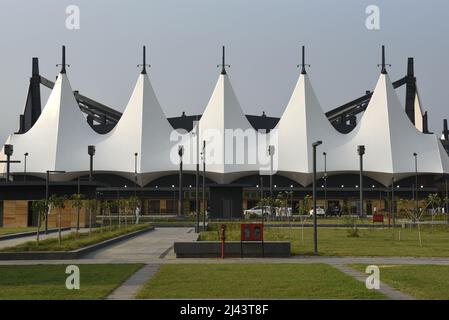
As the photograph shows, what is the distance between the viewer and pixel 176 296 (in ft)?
33.0

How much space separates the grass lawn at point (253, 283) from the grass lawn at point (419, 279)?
0.70m

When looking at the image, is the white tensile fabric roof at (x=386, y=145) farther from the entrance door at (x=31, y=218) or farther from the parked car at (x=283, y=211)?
the entrance door at (x=31, y=218)

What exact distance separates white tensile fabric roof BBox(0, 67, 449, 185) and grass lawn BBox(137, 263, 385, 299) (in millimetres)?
63230

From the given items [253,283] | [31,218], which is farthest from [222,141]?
[253,283]

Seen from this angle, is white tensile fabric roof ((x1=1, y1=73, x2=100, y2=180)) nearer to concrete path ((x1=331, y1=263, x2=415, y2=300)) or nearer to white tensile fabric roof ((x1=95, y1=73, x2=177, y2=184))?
white tensile fabric roof ((x1=95, y1=73, x2=177, y2=184))

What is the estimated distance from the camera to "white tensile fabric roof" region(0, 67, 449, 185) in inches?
3078

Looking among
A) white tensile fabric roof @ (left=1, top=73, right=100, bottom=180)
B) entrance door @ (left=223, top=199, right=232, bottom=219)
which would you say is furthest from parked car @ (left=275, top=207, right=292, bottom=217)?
white tensile fabric roof @ (left=1, top=73, right=100, bottom=180)

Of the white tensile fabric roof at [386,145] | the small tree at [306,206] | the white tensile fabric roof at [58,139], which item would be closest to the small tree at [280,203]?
the small tree at [306,206]

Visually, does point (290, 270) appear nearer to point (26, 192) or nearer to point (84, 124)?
point (26, 192)

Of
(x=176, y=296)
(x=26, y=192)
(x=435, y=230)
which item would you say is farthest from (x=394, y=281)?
(x=26, y=192)

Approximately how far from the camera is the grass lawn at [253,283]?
1019 centimetres

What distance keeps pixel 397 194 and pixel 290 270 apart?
197 ft

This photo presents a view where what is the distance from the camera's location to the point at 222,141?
255 ft

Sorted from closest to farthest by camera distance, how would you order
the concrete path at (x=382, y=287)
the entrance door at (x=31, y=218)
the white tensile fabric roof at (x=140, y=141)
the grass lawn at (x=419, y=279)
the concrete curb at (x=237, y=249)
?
1. the concrete path at (x=382, y=287)
2. the grass lawn at (x=419, y=279)
3. the concrete curb at (x=237, y=249)
4. the entrance door at (x=31, y=218)
5. the white tensile fabric roof at (x=140, y=141)
